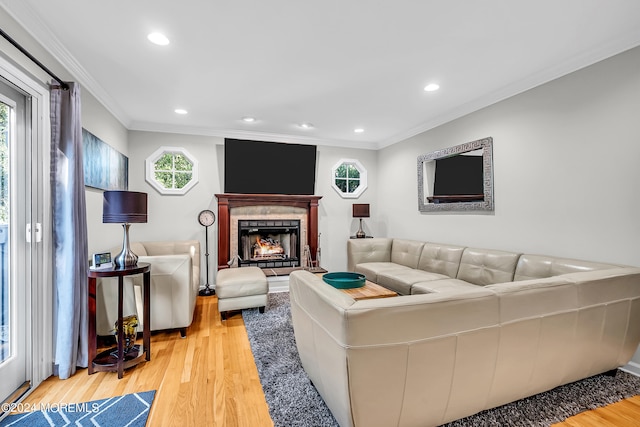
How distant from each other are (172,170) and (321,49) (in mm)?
3201

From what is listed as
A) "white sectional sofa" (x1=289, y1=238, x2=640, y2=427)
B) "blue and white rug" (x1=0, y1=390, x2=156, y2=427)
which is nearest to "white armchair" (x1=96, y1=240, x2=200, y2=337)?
"blue and white rug" (x1=0, y1=390, x2=156, y2=427)

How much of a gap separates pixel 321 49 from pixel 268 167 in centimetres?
264

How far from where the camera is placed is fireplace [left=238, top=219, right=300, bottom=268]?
4.77 meters

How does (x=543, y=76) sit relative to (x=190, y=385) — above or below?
above

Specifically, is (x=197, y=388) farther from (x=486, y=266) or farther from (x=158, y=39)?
(x=486, y=266)

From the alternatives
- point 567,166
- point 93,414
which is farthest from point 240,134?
point 567,166

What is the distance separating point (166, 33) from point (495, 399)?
314cm

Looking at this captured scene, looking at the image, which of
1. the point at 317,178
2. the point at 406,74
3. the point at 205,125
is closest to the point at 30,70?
the point at 205,125

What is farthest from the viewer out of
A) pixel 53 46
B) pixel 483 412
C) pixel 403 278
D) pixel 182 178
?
pixel 182 178

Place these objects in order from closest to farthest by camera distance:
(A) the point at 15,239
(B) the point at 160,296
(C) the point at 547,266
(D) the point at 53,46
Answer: (A) the point at 15,239
(D) the point at 53,46
(C) the point at 547,266
(B) the point at 160,296

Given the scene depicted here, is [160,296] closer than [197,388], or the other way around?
[197,388]

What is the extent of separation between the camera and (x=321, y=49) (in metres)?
2.37

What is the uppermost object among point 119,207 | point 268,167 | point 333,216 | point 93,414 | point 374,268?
point 268,167

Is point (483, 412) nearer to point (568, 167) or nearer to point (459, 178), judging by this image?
point (568, 167)
